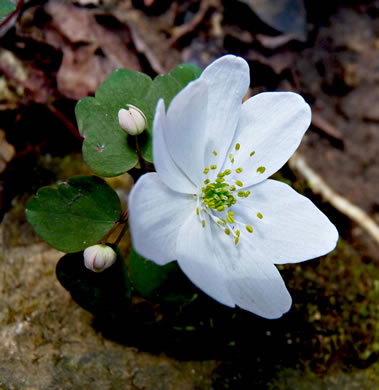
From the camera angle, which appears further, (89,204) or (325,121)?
(325,121)

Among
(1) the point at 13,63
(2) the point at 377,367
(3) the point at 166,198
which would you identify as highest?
(3) the point at 166,198

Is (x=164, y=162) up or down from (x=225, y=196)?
up

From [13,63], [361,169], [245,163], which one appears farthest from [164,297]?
[361,169]

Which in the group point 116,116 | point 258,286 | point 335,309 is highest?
point 116,116

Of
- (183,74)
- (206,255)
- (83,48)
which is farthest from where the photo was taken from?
(83,48)

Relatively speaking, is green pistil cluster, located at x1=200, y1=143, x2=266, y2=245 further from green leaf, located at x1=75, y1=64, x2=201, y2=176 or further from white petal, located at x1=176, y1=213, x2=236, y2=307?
green leaf, located at x1=75, y1=64, x2=201, y2=176

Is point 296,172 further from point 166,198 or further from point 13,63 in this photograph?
point 13,63

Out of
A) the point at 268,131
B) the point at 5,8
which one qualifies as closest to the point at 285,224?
the point at 268,131

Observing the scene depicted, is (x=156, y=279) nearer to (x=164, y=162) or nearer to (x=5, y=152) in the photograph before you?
(x=164, y=162)
